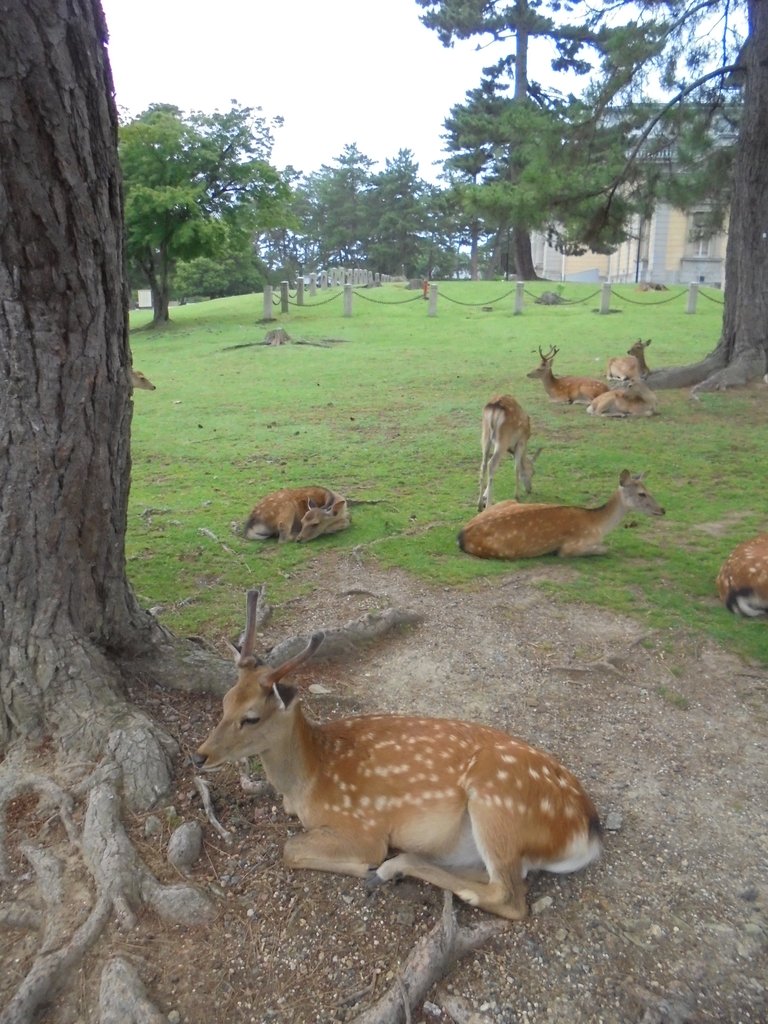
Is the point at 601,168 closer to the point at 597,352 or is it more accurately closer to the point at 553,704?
the point at 597,352

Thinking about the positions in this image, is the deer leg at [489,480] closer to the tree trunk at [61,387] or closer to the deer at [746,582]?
the deer at [746,582]

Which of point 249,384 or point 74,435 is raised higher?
point 74,435

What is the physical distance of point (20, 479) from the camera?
128 inches

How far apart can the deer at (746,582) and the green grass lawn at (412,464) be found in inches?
4.9

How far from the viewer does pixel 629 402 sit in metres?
11.6

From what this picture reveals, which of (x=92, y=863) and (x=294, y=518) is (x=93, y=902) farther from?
(x=294, y=518)

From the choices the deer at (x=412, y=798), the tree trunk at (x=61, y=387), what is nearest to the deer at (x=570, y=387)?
the tree trunk at (x=61, y=387)

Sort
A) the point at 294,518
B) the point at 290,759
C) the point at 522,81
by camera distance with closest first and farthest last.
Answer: the point at 290,759 < the point at 294,518 < the point at 522,81

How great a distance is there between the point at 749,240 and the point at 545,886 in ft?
38.4

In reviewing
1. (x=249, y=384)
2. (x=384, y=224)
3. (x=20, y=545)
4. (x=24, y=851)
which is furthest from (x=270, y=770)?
(x=384, y=224)

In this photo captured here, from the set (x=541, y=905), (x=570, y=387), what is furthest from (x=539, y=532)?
(x=570, y=387)

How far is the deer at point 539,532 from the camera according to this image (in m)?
6.27

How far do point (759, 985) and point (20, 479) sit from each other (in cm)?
304

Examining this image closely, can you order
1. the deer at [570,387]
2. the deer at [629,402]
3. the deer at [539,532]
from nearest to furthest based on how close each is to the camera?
the deer at [539,532], the deer at [629,402], the deer at [570,387]
